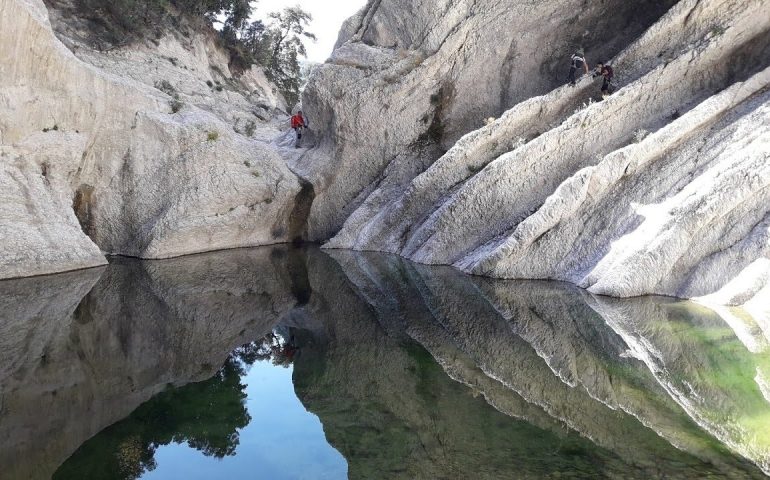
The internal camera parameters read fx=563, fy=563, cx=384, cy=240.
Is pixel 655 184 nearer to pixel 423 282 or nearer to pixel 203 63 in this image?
Answer: pixel 423 282

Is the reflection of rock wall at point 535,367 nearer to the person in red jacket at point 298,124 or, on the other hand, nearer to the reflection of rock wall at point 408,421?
the reflection of rock wall at point 408,421

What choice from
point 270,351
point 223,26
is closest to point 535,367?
point 270,351

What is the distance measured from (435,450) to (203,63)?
3379cm

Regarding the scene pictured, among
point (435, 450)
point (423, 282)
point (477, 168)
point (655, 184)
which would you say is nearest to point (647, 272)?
point (655, 184)

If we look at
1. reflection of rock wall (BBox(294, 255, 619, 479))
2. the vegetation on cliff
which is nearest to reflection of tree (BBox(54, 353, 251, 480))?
reflection of rock wall (BBox(294, 255, 619, 479))

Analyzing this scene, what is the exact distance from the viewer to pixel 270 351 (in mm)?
10391

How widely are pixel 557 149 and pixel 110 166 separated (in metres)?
15.9

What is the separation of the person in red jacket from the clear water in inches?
565

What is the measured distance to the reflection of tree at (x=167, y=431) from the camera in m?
5.88

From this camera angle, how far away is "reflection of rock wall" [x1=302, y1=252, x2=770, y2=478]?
642 centimetres

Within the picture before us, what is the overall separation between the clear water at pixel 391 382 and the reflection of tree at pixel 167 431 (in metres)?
0.03

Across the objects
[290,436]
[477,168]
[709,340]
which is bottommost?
[290,436]

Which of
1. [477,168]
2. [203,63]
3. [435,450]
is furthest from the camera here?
[203,63]

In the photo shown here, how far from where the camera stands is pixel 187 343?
34.2 feet
